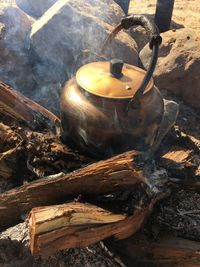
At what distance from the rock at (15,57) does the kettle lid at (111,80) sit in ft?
5.57

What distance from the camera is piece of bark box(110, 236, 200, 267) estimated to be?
9.39 feet

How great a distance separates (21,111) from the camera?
3539mm

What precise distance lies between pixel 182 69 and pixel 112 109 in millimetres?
2198

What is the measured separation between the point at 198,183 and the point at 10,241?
1.49 metres

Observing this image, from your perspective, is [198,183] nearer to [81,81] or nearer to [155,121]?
[155,121]

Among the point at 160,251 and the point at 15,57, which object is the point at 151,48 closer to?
the point at 160,251

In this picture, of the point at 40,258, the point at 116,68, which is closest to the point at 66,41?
the point at 116,68

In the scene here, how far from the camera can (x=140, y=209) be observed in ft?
9.16

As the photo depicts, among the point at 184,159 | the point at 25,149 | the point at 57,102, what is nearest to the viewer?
the point at 25,149

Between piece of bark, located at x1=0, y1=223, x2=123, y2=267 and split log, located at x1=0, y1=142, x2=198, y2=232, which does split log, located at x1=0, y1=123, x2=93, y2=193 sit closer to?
split log, located at x1=0, y1=142, x2=198, y2=232

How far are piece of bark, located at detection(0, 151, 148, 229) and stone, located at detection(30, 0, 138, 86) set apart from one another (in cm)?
209

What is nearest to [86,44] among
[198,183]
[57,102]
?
[57,102]

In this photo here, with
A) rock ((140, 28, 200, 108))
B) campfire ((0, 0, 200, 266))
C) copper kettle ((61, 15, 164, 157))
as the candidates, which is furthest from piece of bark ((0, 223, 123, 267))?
rock ((140, 28, 200, 108))

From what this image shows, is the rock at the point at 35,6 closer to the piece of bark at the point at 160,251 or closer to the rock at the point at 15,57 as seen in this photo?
the rock at the point at 15,57
